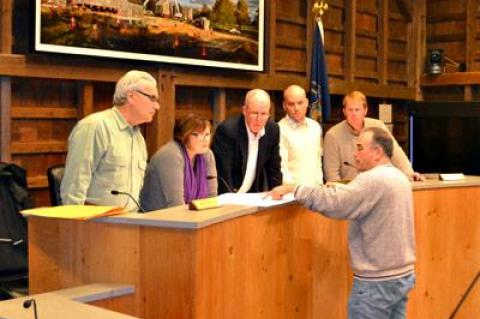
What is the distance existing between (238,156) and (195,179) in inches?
37.4

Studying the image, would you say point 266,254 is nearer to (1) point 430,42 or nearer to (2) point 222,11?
(2) point 222,11

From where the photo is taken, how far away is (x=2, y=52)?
15.2ft

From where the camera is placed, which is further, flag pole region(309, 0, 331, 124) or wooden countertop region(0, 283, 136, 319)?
flag pole region(309, 0, 331, 124)

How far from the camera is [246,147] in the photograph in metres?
4.51

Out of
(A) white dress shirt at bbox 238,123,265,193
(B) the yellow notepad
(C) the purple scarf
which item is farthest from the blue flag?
(B) the yellow notepad

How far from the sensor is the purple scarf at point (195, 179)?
11.5 feet

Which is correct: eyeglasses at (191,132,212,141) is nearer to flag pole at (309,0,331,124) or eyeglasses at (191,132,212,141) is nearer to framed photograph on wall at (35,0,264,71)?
framed photograph on wall at (35,0,264,71)

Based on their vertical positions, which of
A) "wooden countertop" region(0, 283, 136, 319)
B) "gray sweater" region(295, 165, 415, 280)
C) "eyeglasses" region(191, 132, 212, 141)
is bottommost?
"wooden countertop" region(0, 283, 136, 319)

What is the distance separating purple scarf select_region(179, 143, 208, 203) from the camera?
137 inches

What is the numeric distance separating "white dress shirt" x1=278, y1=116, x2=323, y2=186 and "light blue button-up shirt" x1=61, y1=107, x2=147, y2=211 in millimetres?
1898

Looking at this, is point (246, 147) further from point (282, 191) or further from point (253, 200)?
point (253, 200)

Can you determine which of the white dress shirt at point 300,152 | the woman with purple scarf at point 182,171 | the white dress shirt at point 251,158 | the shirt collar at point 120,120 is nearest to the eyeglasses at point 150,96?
the shirt collar at point 120,120

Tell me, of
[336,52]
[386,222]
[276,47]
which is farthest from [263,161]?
[336,52]

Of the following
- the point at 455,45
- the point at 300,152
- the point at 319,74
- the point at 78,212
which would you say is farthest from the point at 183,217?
the point at 455,45
